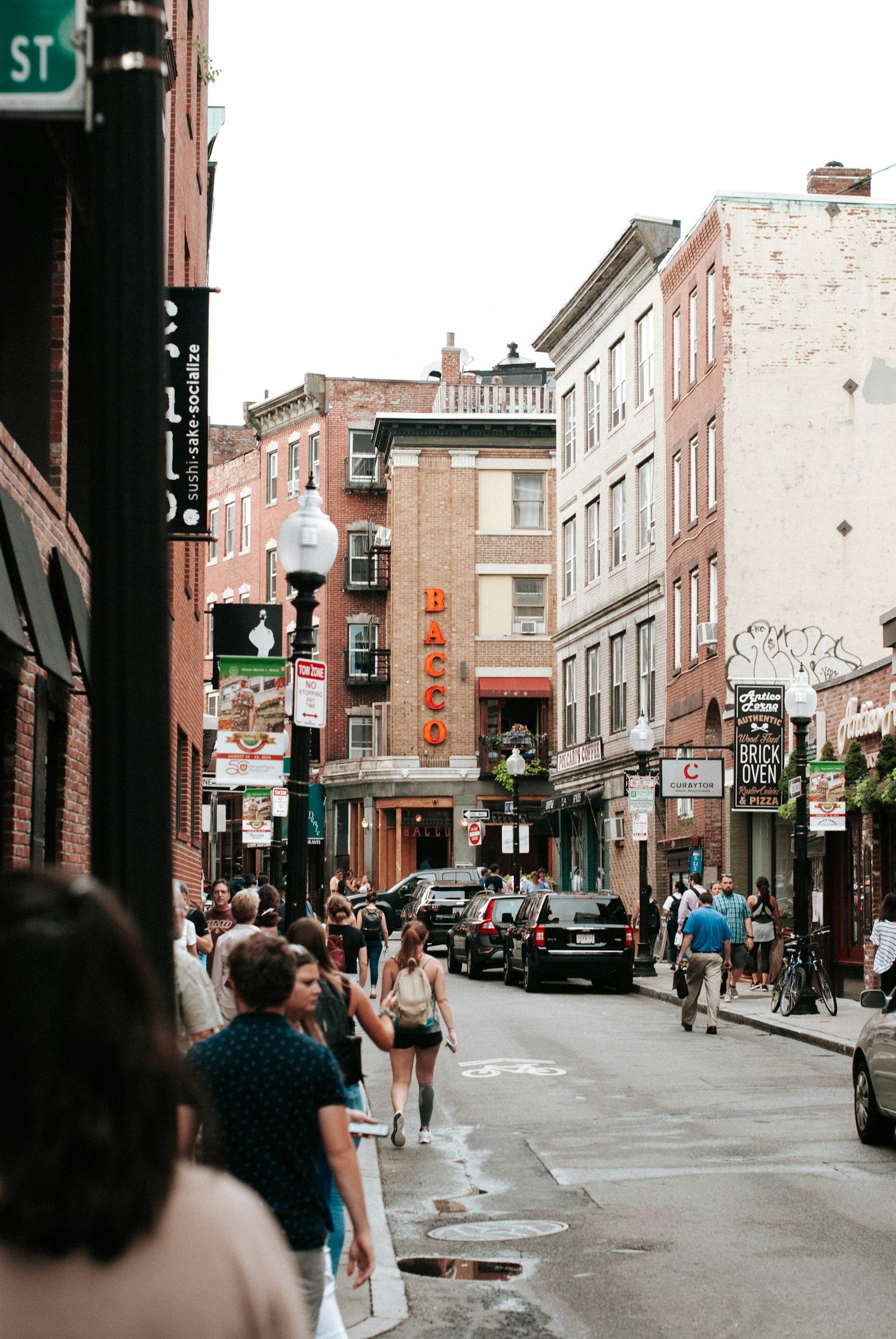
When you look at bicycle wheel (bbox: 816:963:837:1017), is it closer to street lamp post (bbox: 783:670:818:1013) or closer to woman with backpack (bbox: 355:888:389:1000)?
street lamp post (bbox: 783:670:818:1013)

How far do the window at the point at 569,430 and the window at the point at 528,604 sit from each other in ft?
30.5

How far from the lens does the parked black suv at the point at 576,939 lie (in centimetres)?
2936

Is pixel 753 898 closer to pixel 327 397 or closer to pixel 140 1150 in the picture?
pixel 140 1150

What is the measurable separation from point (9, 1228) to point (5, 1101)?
15 centimetres

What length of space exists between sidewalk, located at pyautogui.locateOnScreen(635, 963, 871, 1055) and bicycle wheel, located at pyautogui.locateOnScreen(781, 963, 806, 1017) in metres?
0.17

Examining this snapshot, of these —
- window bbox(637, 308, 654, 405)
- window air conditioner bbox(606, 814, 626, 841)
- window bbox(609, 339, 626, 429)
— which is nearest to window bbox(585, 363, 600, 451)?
window bbox(609, 339, 626, 429)

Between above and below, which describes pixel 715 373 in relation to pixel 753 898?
above

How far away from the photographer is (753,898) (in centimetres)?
2994

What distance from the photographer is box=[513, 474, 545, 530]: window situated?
63062mm

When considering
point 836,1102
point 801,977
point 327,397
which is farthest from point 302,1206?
point 327,397

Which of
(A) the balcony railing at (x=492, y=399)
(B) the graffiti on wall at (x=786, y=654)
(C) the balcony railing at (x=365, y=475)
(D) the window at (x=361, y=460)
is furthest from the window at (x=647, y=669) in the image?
(D) the window at (x=361, y=460)

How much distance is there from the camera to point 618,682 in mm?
48406

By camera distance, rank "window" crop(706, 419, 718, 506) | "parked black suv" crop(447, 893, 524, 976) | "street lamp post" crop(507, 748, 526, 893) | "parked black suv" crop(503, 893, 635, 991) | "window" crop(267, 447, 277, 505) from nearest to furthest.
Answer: "parked black suv" crop(503, 893, 635, 991)
"parked black suv" crop(447, 893, 524, 976)
"window" crop(706, 419, 718, 506)
"street lamp post" crop(507, 748, 526, 893)
"window" crop(267, 447, 277, 505)

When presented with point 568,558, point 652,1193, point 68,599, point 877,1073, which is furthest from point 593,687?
point 652,1193
